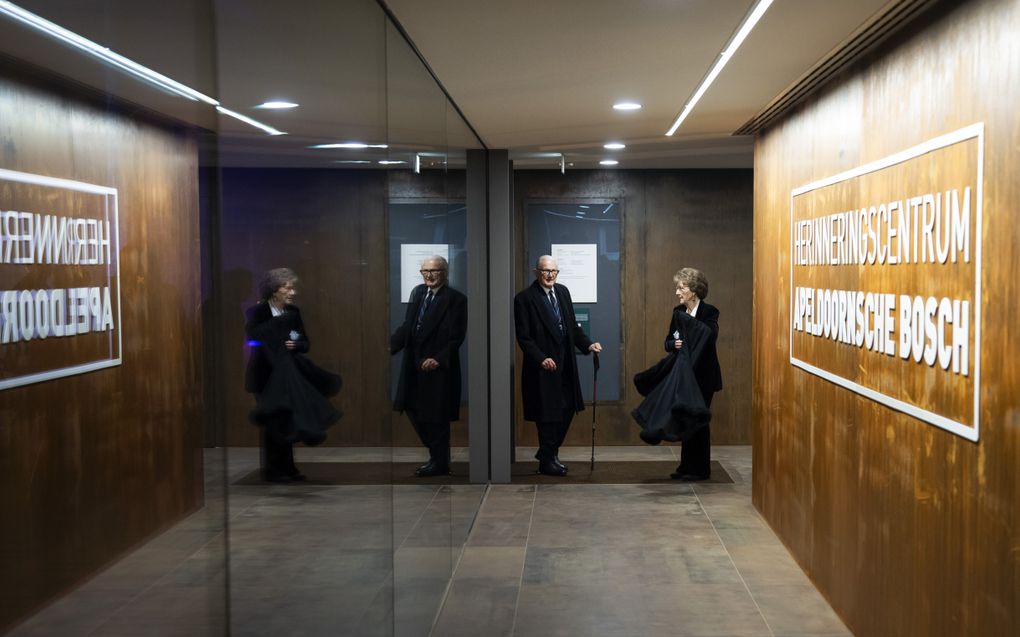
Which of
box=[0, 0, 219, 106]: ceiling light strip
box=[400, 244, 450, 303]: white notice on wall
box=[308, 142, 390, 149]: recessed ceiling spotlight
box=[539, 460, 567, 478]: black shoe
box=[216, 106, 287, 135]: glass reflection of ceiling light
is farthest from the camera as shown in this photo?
box=[539, 460, 567, 478]: black shoe

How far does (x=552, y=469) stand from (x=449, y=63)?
4.72 metres

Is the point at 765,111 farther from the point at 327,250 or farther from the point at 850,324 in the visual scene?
the point at 327,250

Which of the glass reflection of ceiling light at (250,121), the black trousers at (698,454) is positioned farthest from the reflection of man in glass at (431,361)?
the black trousers at (698,454)

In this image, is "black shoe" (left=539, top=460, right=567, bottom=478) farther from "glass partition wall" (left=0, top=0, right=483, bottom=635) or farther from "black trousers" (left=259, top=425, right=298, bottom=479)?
"black trousers" (left=259, top=425, right=298, bottom=479)

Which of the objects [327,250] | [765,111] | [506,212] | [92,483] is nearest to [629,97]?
[765,111]

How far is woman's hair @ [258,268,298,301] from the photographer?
208cm

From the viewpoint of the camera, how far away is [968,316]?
3258mm

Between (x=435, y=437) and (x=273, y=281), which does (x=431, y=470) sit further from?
(x=273, y=281)

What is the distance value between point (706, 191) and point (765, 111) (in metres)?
3.89

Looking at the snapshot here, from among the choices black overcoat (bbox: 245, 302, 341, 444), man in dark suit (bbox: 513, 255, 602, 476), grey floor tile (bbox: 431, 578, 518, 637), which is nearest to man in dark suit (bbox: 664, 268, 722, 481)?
man in dark suit (bbox: 513, 255, 602, 476)

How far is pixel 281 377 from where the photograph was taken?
85.2 inches

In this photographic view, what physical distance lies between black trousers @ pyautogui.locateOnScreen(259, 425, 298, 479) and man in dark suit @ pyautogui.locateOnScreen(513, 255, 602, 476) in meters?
6.50

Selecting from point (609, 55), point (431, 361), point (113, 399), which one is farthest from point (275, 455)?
point (609, 55)

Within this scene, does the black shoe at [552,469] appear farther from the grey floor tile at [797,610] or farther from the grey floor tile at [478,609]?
the grey floor tile at [797,610]
